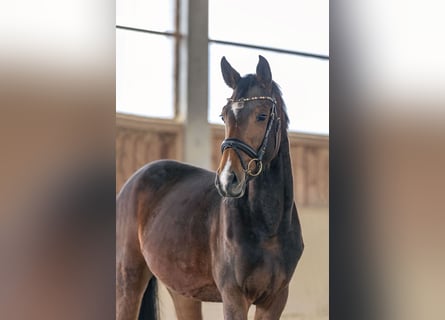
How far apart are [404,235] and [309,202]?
30cm

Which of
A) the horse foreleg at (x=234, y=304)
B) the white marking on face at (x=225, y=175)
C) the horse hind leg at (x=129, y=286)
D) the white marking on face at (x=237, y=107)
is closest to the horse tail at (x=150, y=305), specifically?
the horse hind leg at (x=129, y=286)

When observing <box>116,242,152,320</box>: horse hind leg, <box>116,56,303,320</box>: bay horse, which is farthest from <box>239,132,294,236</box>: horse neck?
<box>116,242,152,320</box>: horse hind leg

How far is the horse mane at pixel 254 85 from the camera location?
1337 millimetres

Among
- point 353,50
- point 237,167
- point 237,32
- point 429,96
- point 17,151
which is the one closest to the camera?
point 17,151

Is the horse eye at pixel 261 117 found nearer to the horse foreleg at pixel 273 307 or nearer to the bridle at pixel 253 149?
the bridle at pixel 253 149

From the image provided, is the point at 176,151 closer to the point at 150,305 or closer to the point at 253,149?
the point at 253,149

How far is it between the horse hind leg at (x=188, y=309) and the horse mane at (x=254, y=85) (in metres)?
0.36

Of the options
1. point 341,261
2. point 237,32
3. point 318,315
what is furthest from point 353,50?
point 318,315

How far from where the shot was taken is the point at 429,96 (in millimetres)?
1552

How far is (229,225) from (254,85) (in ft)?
0.84

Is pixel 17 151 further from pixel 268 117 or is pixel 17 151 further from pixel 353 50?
pixel 353 50

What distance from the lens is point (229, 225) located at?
53.2 inches

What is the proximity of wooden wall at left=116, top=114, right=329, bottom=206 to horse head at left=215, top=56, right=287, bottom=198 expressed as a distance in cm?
5

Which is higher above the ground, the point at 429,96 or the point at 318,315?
the point at 429,96
